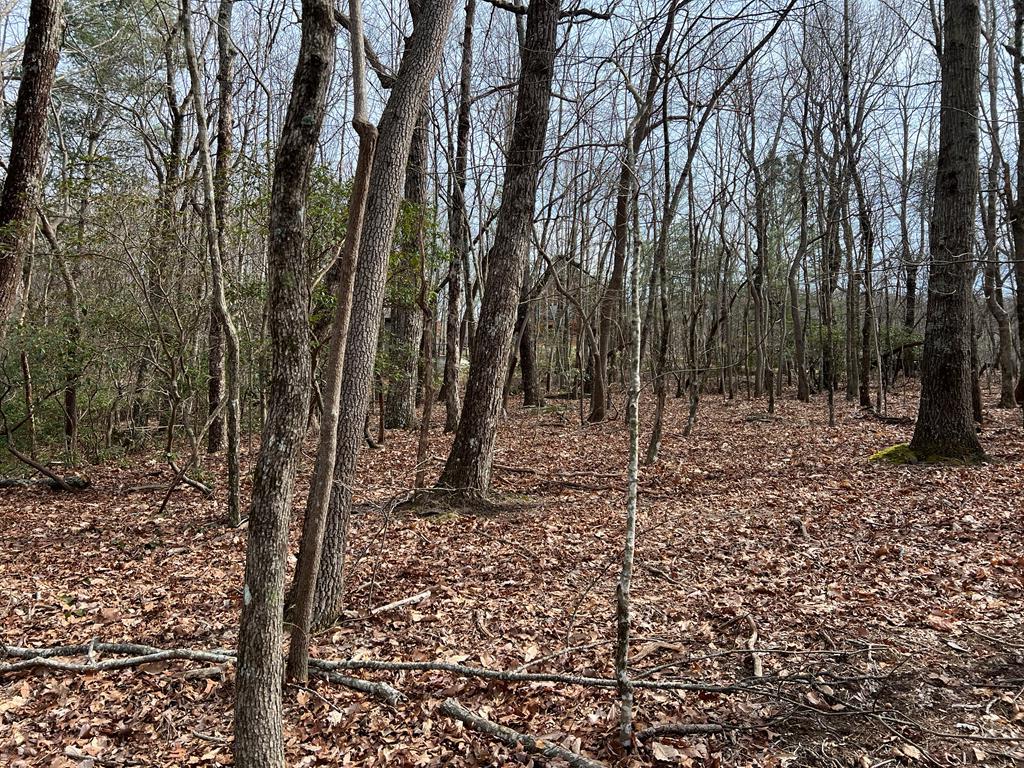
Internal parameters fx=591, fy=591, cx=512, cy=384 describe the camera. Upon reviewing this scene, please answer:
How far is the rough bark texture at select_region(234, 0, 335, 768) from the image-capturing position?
250 centimetres

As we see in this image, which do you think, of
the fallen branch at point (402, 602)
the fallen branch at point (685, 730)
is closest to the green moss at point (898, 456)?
the fallen branch at point (685, 730)

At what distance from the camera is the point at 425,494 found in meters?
6.93

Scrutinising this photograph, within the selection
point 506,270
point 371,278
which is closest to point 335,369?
point 371,278

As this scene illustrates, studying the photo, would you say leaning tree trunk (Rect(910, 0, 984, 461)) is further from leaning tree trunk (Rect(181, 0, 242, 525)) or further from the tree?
leaning tree trunk (Rect(181, 0, 242, 525))

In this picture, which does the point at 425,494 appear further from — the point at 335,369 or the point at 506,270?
the point at 335,369

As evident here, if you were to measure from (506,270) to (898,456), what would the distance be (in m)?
5.92

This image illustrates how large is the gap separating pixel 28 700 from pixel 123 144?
15.3 meters

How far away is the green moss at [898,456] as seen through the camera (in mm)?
7871

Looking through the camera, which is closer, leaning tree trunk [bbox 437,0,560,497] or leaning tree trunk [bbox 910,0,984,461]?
leaning tree trunk [bbox 437,0,560,497]

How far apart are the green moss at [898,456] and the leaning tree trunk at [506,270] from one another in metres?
5.46

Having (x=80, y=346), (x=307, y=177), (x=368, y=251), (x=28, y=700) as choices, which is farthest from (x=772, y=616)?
(x=80, y=346)

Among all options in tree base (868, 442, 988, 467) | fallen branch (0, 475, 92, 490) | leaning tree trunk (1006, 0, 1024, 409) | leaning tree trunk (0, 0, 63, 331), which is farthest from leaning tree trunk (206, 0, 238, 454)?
leaning tree trunk (1006, 0, 1024, 409)

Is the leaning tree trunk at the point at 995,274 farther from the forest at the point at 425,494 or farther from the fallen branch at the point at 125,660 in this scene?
the fallen branch at the point at 125,660

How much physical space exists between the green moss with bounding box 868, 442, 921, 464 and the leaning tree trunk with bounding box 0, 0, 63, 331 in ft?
35.3
